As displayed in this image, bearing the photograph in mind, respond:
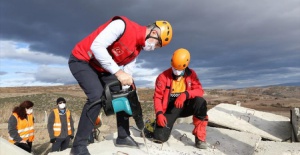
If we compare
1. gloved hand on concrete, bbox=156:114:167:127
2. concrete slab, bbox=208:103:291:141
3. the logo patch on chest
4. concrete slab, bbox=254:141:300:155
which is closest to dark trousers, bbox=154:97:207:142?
gloved hand on concrete, bbox=156:114:167:127

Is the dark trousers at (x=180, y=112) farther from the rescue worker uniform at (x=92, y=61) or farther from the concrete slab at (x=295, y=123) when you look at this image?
the concrete slab at (x=295, y=123)

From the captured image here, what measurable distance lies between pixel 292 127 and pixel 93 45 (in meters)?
5.77

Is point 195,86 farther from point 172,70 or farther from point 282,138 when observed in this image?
point 282,138

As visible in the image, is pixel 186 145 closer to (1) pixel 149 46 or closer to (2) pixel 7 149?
(1) pixel 149 46

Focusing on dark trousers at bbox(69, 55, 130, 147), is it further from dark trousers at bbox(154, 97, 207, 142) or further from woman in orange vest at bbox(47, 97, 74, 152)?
woman in orange vest at bbox(47, 97, 74, 152)

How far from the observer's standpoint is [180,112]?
5703 millimetres

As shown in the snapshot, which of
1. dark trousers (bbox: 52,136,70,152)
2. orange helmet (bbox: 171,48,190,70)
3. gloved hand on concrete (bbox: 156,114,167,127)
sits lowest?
dark trousers (bbox: 52,136,70,152)

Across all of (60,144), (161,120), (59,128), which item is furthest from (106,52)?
(60,144)

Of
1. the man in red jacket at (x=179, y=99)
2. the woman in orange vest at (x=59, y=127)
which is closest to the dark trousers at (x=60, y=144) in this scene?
the woman in orange vest at (x=59, y=127)

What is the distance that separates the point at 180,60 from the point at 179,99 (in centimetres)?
69

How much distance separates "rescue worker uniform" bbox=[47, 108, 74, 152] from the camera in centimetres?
802

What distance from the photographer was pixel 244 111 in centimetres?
902

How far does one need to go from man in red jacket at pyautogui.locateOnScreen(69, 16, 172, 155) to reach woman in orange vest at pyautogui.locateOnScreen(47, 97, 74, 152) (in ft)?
14.3

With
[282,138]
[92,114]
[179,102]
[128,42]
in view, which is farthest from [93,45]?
[282,138]
